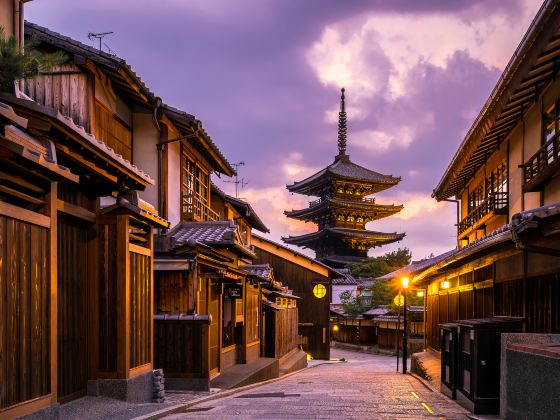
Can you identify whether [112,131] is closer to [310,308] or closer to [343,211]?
[310,308]

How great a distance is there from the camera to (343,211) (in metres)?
74.3

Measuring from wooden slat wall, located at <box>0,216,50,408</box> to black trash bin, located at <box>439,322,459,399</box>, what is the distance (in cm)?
924

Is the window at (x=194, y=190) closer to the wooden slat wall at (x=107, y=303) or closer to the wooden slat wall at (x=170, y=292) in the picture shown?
the wooden slat wall at (x=170, y=292)

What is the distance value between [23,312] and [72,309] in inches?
117

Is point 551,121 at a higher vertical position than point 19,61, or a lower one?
higher

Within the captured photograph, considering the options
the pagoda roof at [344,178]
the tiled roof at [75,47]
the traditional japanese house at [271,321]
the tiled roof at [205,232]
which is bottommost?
the traditional japanese house at [271,321]

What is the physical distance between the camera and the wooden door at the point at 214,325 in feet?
61.6

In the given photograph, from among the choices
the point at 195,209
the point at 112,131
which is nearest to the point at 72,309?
the point at 112,131

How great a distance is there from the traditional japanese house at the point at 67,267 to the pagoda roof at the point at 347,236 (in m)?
61.6

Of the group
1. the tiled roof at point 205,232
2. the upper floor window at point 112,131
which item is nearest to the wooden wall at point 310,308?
the tiled roof at point 205,232

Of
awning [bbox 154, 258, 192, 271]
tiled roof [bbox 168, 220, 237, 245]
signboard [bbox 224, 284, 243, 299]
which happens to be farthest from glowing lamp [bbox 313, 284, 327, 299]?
awning [bbox 154, 258, 192, 271]

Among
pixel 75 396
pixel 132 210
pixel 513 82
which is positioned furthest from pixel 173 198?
pixel 513 82

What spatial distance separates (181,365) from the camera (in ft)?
50.9

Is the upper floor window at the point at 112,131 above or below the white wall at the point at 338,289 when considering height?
above
